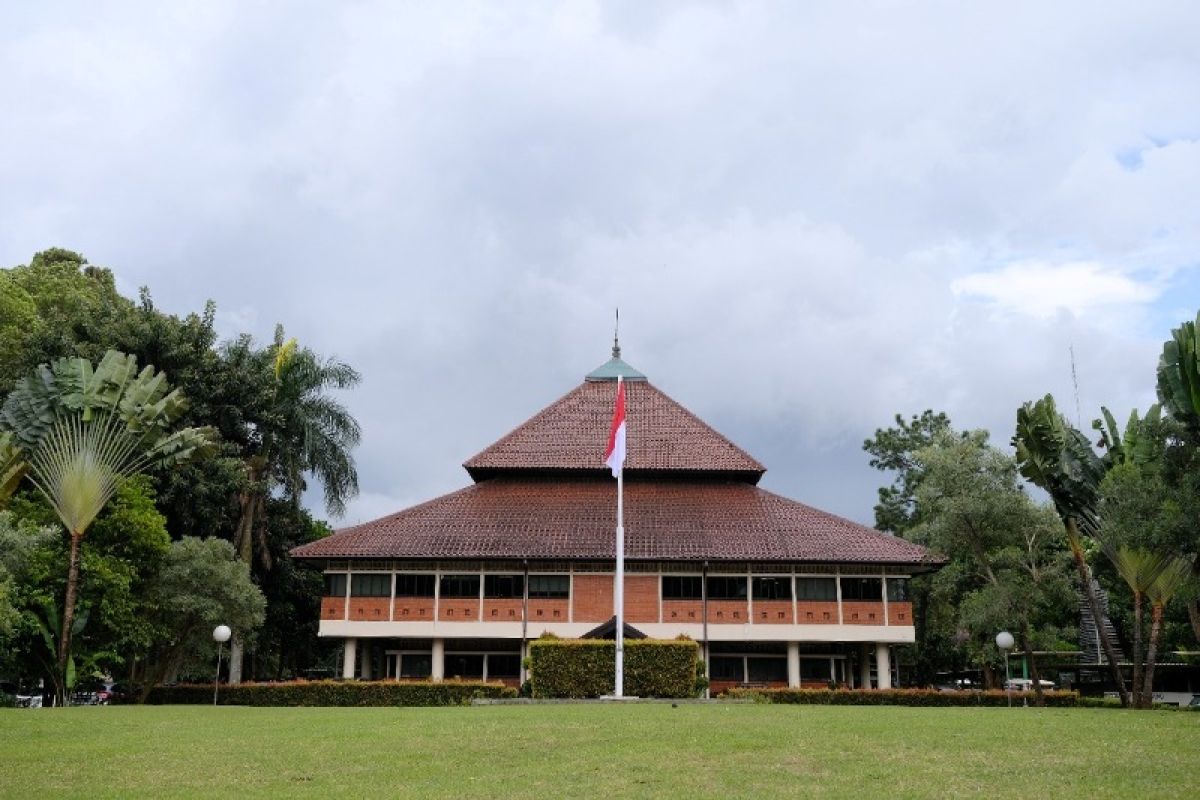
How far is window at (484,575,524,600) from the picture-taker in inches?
1441

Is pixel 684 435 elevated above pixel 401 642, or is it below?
above

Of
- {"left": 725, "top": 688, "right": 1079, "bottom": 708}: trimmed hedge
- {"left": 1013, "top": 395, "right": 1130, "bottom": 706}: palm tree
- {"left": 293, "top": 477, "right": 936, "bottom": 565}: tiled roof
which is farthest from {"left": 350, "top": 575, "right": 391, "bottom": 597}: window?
{"left": 1013, "top": 395, "right": 1130, "bottom": 706}: palm tree

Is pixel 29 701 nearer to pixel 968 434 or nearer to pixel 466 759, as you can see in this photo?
pixel 466 759

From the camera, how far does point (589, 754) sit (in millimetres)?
13141

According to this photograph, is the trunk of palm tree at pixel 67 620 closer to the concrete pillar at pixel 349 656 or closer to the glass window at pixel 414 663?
the concrete pillar at pixel 349 656

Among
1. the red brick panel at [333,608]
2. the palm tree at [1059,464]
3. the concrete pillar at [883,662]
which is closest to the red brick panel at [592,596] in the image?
the red brick panel at [333,608]

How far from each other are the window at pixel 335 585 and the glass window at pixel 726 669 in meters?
13.1

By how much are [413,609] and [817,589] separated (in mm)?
13876

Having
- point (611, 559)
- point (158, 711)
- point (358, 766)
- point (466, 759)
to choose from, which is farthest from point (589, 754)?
point (611, 559)

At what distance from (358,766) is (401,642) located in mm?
26694

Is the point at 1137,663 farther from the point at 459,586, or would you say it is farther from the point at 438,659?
the point at 438,659

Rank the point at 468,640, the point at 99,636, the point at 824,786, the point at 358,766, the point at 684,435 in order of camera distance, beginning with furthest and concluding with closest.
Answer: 1. the point at 684,435
2. the point at 468,640
3. the point at 99,636
4. the point at 358,766
5. the point at 824,786

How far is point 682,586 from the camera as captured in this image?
36.5m

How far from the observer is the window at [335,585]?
3678 centimetres
